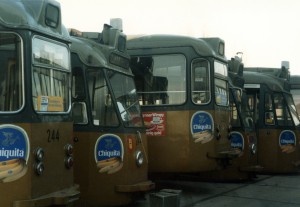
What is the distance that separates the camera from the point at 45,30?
5688 millimetres

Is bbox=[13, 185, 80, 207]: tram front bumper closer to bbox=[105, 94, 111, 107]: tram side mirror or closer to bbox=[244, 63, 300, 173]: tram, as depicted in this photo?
bbox=[105, 94, 111, 107]: tram side mirror

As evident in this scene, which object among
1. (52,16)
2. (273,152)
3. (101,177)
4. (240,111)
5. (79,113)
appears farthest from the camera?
(273,152)

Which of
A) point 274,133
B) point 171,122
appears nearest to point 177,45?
point 171,122

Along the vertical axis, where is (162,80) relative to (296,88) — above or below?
Result: below

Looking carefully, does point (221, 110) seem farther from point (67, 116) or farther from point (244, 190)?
point (67, 116)

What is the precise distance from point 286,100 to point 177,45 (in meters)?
5.23

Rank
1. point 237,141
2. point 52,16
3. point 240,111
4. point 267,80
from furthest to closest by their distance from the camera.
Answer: point 267,80 → point 240,111 → point 237,141 → point 52,16

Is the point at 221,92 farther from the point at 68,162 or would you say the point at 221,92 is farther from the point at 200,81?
the point at 68,162

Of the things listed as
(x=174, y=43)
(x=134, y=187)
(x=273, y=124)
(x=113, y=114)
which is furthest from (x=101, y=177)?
(x=273, y=124)

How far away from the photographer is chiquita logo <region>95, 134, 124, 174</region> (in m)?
7.27

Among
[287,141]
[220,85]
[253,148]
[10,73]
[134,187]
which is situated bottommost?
[134,187]

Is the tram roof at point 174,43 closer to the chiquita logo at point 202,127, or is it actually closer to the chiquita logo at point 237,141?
the chiquita logo at point 202,127

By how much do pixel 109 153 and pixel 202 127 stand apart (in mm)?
2713

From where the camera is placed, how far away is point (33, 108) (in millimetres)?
5332
